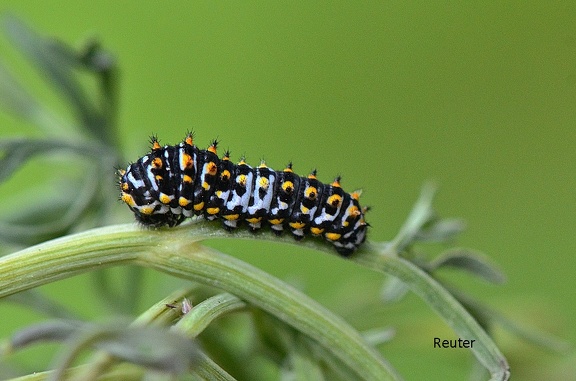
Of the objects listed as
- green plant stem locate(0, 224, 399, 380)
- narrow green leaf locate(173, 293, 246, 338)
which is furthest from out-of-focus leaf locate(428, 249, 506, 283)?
narrow green leaf locate(173, 293, 246, 338)

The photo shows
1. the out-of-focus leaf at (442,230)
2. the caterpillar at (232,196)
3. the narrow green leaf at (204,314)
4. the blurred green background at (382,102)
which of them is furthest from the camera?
the blurred green background at (382,102)

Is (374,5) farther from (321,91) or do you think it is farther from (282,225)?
(282,225)

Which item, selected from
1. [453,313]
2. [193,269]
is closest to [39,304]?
[193,269]

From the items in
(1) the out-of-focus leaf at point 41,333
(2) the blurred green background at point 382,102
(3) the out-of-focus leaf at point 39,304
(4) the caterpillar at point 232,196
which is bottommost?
(3) the out-of-focus leaf at point 39,304

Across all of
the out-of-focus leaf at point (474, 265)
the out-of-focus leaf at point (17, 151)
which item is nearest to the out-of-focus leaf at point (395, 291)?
the out-of-focus leaf at point (474, 265)

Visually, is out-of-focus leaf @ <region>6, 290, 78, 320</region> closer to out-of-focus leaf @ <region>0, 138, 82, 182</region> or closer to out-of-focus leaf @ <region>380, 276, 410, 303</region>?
out-of-focus leaf @ <region>0, 138, 82, 182</region>

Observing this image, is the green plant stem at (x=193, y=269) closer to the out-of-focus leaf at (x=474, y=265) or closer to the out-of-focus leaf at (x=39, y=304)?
the out-of-focus leaf at (x=474, y=265)

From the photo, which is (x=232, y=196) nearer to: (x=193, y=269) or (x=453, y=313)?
(x=193, y=269)
